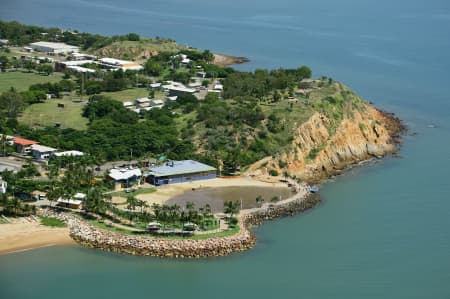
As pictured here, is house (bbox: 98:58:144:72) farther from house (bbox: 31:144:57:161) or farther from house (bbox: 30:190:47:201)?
house (bbox: 30:190:47:201)

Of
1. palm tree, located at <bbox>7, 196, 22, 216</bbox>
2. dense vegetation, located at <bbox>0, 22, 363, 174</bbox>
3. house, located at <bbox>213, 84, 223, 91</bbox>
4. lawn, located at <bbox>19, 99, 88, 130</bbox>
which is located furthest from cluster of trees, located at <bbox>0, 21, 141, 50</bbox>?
palm tree, located at <bbox>7, 196, 22, 216</bbox>

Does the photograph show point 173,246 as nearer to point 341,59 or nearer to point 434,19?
point 341,59

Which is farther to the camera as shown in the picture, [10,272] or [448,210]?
[448,210]

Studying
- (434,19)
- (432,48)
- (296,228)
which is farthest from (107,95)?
(434,19)

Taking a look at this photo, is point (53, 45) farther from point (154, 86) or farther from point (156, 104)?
point (156, 104)

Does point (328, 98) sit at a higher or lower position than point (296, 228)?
higher

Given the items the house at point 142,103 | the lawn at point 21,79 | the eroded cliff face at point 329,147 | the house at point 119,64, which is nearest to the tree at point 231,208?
the eroded cliff face at point 329,147
